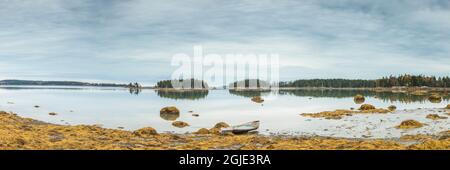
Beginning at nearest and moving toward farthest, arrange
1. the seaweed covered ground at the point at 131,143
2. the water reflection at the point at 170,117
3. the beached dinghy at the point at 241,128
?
the seaweed covered ground at the point at 131,143, the beached dinghy at the point at 241,128, the water reflection at the point at 170,117

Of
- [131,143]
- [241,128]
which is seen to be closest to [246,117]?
[241,128]

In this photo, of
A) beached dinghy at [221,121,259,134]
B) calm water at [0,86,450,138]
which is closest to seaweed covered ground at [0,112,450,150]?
beached dinghy at [221,121,259,134]

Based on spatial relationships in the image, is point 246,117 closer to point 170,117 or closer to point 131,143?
point 170,117

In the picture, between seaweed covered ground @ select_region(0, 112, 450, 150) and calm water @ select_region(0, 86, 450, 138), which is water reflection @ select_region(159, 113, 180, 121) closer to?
calm water @ select_region(0, 86, 450, 138)

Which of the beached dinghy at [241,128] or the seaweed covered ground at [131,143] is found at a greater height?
the seaweed covered ground at [131,143]

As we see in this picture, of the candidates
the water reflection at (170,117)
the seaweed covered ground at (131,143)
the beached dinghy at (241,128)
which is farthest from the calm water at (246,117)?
the seaweed covered ground at (131,143)

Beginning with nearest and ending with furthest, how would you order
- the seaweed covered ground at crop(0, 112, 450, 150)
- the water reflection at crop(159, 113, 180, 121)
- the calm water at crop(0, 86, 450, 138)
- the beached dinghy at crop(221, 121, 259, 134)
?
the seaweed covered ground at crop(0, 112, 450, 150) < the beached dinghy at crop(221, 121, 259, 134) < the calm water at crop(0, 86, 450, 138) < the water reflection at crop(159, 113, 180, 121)

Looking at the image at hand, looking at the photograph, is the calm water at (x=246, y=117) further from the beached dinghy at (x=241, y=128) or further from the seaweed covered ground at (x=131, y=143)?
the seaweed covered ground at (x=131, y=143)

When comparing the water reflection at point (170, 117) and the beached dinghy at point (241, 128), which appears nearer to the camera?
the beached dinghy at point (241, 128)
